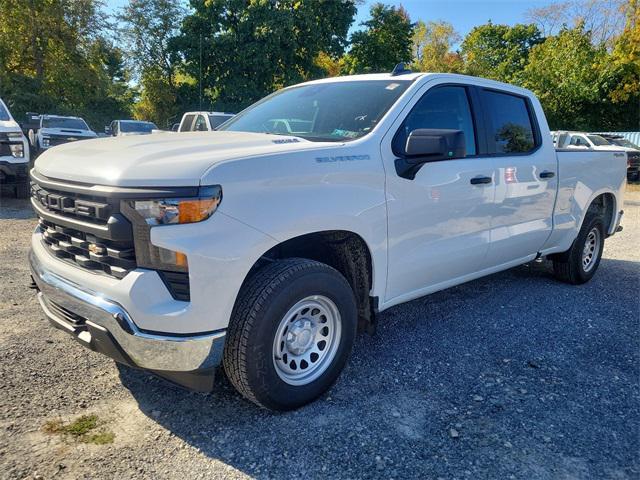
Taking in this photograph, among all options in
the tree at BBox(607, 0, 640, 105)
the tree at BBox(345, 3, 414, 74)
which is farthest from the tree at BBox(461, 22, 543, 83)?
the tree at BBox(607, 0, 640, 105)

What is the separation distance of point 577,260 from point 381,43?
3461 cm

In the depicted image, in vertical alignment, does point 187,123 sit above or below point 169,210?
above

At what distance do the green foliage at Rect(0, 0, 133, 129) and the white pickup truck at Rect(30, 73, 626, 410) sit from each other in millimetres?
29166

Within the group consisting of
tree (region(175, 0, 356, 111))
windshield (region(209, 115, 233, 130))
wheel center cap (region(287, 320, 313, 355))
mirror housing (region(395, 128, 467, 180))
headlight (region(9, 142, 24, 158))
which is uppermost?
tree (region(175, 0, 356, 111))

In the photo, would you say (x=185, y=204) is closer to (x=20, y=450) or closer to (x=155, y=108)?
(x=20, y=450)

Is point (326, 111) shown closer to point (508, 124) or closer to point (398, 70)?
point (398, 70)

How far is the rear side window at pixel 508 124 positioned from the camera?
4191 millimetres

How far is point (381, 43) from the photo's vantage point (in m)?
36.9

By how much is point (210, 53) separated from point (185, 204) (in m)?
30.0

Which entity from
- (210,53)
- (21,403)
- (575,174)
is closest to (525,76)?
(210,53)

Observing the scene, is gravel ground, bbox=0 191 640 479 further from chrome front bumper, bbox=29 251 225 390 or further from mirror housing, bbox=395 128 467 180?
mirror housing, bbox=395 128 467 180

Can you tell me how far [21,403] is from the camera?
2889 millimetres

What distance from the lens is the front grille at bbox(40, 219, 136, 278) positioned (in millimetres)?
2395

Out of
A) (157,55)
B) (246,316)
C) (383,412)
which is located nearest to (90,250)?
(246,316)
